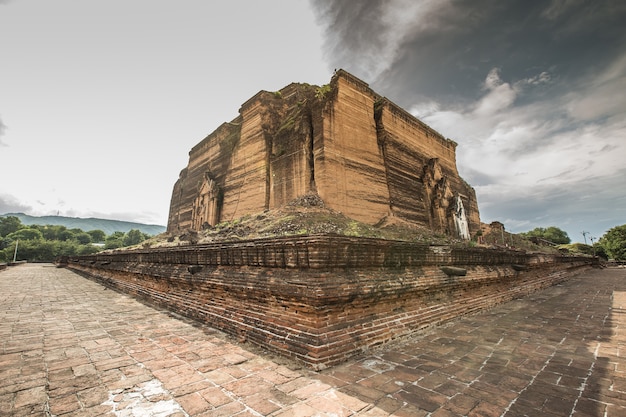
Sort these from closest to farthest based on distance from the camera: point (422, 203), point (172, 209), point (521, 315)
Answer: point (521, 315) < point (422, 203) < point (172, 209)

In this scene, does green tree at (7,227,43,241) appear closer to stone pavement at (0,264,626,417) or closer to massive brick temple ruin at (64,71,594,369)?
massive brick temple ruin at (64,71,594,369)

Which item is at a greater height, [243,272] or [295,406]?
[243,272]

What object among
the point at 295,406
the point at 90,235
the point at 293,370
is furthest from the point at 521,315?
the point at 90,235

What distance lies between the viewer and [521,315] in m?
5.35

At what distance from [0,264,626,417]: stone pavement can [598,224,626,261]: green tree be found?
47.0 m

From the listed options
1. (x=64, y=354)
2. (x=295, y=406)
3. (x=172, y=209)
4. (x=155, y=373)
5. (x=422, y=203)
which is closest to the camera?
(x=295, y=406)

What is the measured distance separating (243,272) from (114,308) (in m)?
3.81

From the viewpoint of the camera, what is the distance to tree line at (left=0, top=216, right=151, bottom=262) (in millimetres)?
48188

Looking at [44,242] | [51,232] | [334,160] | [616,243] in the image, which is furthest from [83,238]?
[616,243]

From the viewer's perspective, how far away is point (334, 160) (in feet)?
44.4

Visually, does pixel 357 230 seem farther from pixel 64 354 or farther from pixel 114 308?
pixel 64 354

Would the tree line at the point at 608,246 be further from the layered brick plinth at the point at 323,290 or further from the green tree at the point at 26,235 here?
the green tree at the point at 26,235

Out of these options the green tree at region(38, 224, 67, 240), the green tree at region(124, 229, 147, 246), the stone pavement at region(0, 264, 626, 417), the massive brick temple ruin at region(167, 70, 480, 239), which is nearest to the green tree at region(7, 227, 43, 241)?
the green tree at region(38, 224, 67, 240)

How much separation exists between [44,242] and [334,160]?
203 feet
